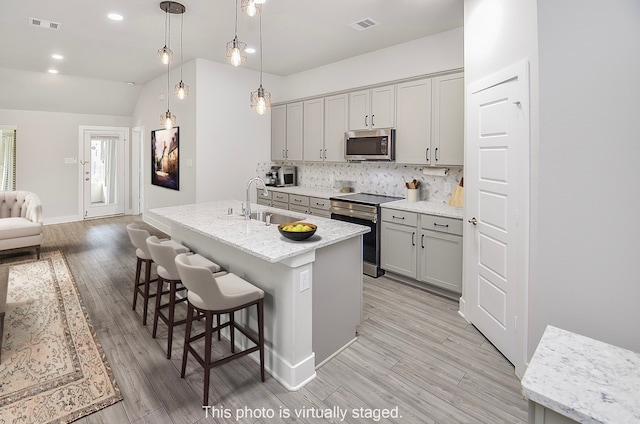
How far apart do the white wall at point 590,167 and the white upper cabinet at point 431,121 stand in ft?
6.38

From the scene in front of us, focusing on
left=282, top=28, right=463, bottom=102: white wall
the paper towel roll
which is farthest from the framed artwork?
the paper towel roll

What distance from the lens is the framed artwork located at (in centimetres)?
623

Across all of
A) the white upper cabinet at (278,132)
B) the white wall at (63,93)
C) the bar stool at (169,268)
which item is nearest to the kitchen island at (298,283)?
the bar stool at (169,268)

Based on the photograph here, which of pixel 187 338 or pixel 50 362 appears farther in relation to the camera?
pixel 50 362

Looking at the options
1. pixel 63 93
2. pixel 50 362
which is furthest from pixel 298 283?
pixel 63 93

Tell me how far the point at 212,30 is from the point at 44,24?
1.94m

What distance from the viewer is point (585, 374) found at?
95cm

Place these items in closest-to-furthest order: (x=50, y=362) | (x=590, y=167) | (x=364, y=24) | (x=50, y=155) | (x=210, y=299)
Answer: (x=590, y=167), (x=210, y=299), (x=50, y=362), (x=364, y=24), (x=50, y=155)

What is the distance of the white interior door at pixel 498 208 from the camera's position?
2.35 m

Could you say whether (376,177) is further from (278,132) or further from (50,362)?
(50,362)

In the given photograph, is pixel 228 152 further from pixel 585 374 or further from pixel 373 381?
pixel 585 374

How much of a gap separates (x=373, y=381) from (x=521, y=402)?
910 millimetres

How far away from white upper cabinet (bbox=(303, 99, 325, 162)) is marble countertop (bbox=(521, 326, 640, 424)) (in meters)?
4.74

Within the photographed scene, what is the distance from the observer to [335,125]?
531 centimetres
